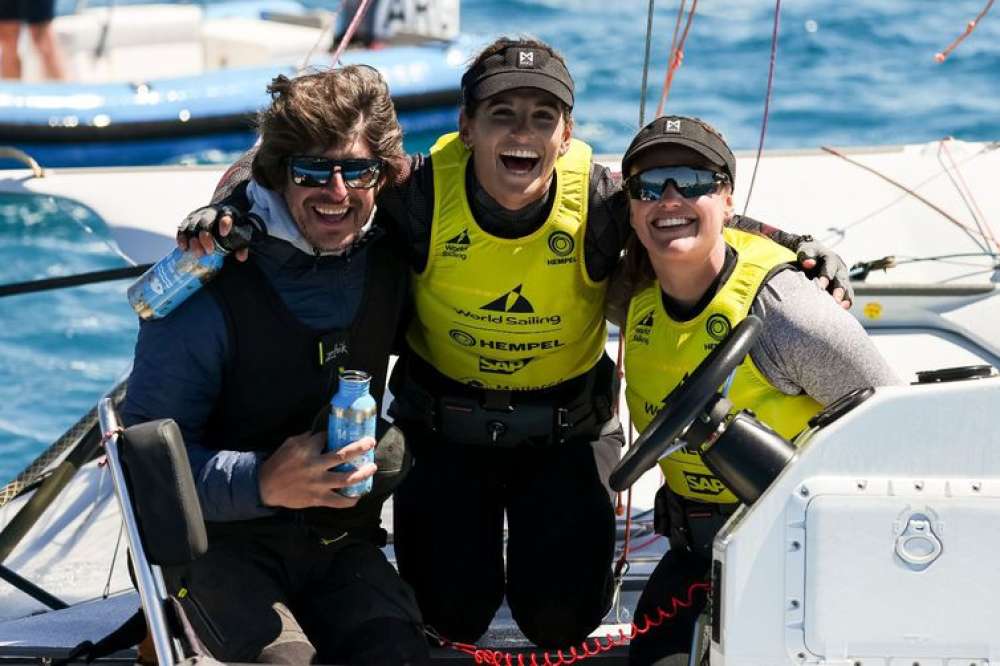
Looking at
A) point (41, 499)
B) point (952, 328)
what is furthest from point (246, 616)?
point (952, 328)

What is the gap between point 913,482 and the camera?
6.63 ft

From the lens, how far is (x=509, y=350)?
2799mm

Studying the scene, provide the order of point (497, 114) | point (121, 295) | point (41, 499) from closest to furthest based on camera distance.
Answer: point (497, 114), point (41, 499), point (121, 295)

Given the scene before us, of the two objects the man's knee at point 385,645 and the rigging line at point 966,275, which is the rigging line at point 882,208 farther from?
the man's knee at point 385,645

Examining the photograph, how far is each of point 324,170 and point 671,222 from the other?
57 cm

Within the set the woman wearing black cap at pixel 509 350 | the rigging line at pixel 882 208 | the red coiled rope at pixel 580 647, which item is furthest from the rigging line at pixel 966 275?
the red coiled rope at pixel 580 647

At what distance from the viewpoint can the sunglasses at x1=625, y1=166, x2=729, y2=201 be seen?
2457 mm

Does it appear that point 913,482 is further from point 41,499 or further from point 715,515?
point 41,499

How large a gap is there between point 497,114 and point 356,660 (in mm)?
959

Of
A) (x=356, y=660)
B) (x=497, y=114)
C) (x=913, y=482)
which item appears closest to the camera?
(x=913, y=482)

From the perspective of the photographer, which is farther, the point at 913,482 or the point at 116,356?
the point at 116,356

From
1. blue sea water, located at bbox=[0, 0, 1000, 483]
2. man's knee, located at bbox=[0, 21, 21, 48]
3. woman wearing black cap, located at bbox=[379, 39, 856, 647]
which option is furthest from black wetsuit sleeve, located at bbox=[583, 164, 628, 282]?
man's knee, located at bbox=[0, 21, 21, 48]

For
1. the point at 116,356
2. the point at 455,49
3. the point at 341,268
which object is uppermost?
the point at 455,49

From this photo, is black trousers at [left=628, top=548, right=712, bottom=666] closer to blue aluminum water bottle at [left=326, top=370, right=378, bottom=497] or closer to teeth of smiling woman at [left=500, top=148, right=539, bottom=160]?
blue aluminum water bottle at [left=326, top=370, right=378, bottom=497]
